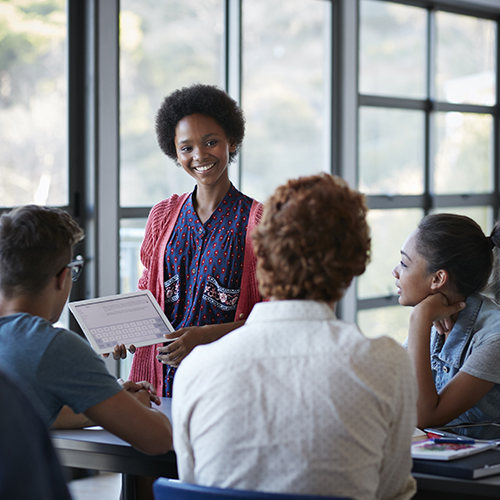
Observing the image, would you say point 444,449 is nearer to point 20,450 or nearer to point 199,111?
point 20,450

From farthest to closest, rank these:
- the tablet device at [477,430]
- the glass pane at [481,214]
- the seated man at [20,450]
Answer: the glass pane at [481,214] < the tablet device at [477,430] < the seated man at [20,450]

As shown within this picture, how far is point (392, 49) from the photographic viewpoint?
183 inches

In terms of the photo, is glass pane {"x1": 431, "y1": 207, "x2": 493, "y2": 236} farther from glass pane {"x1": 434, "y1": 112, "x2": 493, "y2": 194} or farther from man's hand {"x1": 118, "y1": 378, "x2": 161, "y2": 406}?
man's hand {"x1": 118, "y1": 378, "x2": 161, "y2": 406}

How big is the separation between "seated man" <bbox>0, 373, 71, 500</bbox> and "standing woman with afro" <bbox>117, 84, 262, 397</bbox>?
1.15m

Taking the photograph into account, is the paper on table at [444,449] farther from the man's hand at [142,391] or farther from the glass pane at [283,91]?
the glass pane at [283,91]

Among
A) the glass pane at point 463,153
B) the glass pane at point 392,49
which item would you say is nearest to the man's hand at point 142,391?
the glass pane at point 392,49

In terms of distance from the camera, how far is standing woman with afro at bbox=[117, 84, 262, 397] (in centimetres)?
201

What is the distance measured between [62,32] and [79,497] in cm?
238

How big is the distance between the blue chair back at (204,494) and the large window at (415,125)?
11.9 feet

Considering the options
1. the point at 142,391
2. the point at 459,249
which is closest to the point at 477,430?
the point at 459,249

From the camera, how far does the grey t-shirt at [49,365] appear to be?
1.22 metres

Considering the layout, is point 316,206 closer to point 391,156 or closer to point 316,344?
point 316,344

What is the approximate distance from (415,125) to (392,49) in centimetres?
61

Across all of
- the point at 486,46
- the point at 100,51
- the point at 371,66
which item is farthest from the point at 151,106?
the point at 486,46
